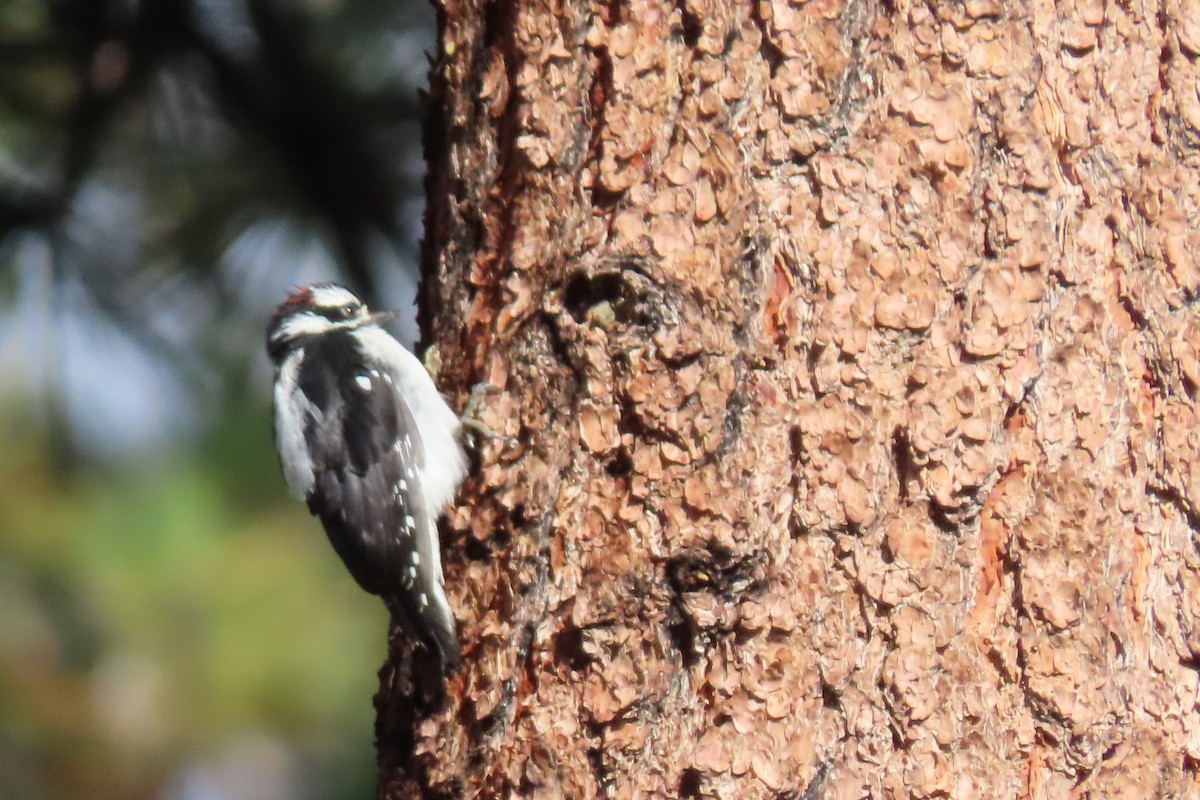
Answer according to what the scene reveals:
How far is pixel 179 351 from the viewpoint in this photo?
106 inches

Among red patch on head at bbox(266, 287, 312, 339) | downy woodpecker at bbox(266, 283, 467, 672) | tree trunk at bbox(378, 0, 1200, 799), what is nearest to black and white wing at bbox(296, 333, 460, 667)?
downy woodpecker at bbox(266, 283, 467, 672)

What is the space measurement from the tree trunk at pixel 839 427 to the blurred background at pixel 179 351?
3.51 ft

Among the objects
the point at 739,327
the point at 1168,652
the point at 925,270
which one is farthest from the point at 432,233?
the point at 1168,652

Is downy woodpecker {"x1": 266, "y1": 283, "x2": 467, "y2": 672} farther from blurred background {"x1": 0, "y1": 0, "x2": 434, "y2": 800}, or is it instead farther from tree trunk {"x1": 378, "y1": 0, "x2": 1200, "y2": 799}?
tree trunk {"x1": 378, "y1": 0, "x2": 1200, "y2": 799}

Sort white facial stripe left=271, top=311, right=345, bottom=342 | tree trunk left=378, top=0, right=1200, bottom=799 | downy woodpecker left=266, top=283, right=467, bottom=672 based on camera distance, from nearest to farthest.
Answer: tree trunk left=378, top=0, right=1200, bottom=799 < downy woodpecker left=266, top=283, right=467, bottom=672 < white facial stripe left=271, top=311, right=345, bottom=342

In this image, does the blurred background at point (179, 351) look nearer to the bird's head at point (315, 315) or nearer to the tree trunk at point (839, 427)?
the bird's head at point (315, 315)

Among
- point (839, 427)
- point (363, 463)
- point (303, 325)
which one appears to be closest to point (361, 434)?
point (363, 463)

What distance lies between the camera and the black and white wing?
224 centimetres

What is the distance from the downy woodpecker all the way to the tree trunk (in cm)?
47

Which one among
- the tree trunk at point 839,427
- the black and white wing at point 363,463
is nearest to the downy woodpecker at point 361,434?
the black and white wing at point 363,463

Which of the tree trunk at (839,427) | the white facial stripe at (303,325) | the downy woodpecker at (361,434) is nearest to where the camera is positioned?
the tree trunk at (839,427)

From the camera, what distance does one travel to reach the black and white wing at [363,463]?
224 centimetres

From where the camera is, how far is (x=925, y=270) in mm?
1596

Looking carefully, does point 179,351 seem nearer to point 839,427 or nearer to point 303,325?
point 303,325
